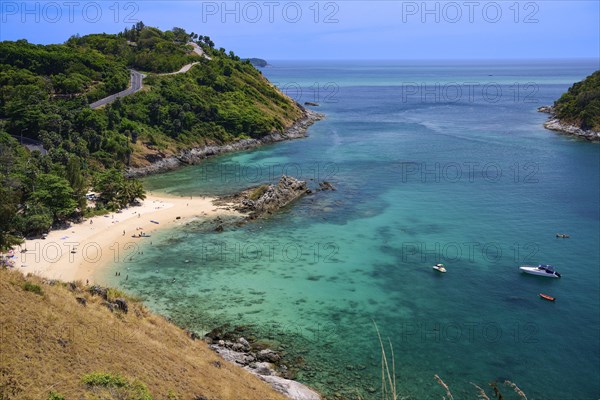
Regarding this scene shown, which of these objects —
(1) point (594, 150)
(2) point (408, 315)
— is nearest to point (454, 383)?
(2) point (408, 315)

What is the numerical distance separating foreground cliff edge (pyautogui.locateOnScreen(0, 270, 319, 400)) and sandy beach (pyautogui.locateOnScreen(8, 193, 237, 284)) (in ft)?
53.5

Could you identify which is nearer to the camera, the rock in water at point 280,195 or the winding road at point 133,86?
the rock in water at point 280,195

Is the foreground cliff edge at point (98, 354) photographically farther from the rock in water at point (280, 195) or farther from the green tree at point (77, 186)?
the rock in water at point (280, 195)

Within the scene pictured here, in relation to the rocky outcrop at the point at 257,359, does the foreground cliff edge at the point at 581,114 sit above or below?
Result: above

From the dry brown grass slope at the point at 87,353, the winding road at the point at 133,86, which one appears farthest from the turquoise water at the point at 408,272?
the winding road at the point at 133,86

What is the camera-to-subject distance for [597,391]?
3014 cm

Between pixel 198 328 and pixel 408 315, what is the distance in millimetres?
16790

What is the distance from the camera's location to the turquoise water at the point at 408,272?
109ft

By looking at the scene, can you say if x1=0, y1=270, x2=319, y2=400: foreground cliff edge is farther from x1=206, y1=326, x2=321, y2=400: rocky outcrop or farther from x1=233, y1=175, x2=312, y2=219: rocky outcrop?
x1=233, y1=175, x2=312, y2=219: rocky outcrop

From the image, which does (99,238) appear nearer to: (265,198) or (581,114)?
(265,198)

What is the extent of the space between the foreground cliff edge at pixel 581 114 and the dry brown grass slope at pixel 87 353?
377 feet

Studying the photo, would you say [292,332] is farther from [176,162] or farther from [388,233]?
[176,162]

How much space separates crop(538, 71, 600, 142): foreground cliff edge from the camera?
116875 mm

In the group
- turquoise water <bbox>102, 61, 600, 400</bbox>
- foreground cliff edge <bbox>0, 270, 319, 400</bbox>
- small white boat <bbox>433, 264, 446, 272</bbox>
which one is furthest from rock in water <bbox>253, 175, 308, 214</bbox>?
foreground cliff edge <bbox>0, 270, 319, 400</bbox>
